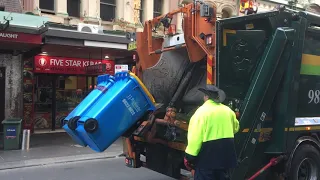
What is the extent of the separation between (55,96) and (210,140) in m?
12.2

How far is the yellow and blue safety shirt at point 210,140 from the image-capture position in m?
4.03

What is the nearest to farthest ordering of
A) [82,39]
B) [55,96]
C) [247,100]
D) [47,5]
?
[247,100] → [82,39] → [47,5] → [55,96]

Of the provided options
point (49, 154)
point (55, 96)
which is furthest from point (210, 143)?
point (55, 96)

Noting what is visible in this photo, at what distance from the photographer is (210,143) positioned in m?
4.03

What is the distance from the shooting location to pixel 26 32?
405 inches

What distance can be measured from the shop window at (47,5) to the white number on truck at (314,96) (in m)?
11.5

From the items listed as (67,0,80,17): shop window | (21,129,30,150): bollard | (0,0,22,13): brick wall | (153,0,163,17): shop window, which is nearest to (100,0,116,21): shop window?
(67,0,80,17): shop window

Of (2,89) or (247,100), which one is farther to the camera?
(2,89)

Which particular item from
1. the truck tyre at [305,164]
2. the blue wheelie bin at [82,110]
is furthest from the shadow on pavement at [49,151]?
the truck tyre at [305,164]

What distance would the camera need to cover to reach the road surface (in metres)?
7.45

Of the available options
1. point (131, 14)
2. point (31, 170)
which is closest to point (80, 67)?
point (131, 14)

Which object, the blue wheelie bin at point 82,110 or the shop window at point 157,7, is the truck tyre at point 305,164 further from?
the shop window at point 157,7

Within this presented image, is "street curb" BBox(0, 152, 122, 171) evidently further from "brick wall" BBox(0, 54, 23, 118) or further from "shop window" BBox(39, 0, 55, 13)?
"shop window" BBox(39, 0, 55, 13)

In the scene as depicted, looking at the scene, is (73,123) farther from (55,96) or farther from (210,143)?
(55,96)
